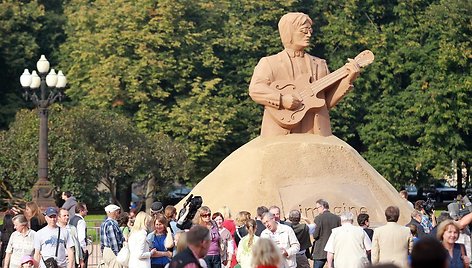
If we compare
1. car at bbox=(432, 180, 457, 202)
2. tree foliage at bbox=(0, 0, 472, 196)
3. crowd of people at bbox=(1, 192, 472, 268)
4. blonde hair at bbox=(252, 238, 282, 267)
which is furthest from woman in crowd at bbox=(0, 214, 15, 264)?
car at bbox=(432, 180, 457, 202)

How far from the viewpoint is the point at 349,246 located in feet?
54.4

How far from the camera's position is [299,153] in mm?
24719

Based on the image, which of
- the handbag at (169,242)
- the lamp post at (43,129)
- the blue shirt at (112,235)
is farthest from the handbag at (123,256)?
the lamp post at (43,129)

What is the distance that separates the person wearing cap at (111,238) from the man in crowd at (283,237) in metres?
2.08

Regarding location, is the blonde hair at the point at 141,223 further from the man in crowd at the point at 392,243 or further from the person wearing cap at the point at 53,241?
the man in crowd at the point at 392,243

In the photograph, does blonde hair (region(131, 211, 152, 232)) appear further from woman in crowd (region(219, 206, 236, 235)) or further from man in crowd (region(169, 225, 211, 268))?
man in crowd (region(169, 225, 211, 268))

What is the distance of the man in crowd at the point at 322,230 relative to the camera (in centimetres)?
1919

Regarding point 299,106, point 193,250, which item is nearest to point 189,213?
point 193,250

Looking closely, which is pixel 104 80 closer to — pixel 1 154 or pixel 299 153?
pixel 1 154

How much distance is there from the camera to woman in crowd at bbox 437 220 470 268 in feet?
42.5

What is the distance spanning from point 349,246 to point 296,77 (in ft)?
29.1

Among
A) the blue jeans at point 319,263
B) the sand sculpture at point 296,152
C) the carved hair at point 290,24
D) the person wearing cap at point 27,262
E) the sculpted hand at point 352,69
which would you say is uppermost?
the carved hair at point 290,24

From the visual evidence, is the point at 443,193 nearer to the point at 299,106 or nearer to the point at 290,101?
the point at 299,106

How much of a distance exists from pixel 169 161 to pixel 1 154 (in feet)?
19.6
